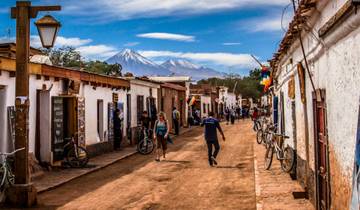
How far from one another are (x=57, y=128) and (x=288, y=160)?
6977mm

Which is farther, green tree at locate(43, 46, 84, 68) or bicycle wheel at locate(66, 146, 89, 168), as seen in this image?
green tree at locate(43, 46, 84, 68)

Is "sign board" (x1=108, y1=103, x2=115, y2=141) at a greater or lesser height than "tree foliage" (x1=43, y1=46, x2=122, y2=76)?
lesser

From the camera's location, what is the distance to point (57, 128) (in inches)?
565

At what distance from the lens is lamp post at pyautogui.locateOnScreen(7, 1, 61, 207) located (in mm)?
8805

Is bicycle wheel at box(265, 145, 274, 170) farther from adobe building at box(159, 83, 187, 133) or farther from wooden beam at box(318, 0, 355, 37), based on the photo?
adobe building at box(159, 83, 187, 133)

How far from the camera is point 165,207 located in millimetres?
8711

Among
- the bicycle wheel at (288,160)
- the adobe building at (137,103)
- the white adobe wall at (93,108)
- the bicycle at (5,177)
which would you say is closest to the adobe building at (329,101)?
the bicycle wheel at (288,160)

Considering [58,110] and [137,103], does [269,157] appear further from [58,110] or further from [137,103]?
[137,103]

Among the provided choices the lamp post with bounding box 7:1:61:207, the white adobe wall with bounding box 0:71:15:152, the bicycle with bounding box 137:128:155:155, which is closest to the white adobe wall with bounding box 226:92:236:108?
the bicycle with bounding box 137:128:155:155

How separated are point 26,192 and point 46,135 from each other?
4.98 metres

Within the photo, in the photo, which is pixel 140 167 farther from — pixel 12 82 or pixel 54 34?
pixel 54 34

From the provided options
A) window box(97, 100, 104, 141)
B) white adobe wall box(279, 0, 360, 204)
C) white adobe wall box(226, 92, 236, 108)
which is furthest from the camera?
white adobe wall box(226, 92, 236, 108)

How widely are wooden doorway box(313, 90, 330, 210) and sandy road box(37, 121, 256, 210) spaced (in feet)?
5.07

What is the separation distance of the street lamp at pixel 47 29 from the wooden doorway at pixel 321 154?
501 cm
